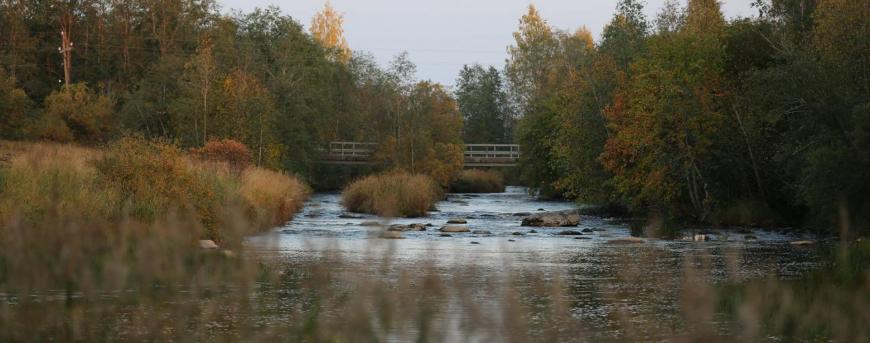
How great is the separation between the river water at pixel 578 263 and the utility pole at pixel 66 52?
41271 mm

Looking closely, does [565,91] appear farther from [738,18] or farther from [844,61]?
[844,61]

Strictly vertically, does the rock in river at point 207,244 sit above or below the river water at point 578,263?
above

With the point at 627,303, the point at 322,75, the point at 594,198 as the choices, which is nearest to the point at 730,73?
the point at 594,198

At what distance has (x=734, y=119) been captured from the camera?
131ft

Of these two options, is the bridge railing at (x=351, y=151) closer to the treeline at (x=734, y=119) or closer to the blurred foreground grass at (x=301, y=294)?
the treeline at (x=734, y=119)

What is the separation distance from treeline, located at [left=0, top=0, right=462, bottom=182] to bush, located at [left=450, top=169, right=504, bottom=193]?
3.76 meters

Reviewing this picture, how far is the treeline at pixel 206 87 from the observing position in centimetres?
5850

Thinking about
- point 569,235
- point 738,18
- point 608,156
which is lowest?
point 569,235

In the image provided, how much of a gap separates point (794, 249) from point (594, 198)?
804 inches

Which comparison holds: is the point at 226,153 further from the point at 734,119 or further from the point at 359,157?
the point at 359,157

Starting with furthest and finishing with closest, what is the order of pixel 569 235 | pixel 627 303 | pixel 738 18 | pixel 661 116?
pixel 738 18 → pixel 661 116 → pixel 569 235 → pixel 627 303

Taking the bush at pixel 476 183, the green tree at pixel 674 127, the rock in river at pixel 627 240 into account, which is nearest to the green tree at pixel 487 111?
the bush at pixel 476 183

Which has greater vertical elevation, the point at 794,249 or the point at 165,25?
the point at 165,25

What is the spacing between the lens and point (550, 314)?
13.3 m
